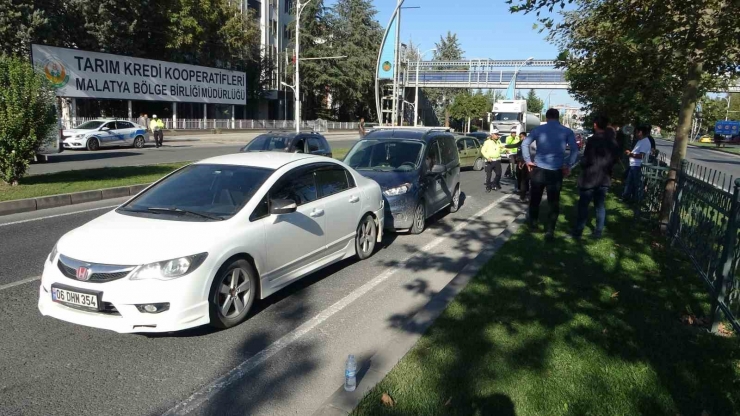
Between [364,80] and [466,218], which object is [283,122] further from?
[466,218]

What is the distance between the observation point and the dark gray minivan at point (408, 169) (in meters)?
8.75

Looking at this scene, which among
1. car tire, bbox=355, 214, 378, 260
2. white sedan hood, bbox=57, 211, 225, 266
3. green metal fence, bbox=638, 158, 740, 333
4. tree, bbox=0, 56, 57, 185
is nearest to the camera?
white sedan hood, bbox=57, 211, 225, 266

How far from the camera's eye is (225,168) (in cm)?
593

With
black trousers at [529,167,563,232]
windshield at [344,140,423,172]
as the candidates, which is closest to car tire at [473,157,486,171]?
windshield at [344,140,423,172]

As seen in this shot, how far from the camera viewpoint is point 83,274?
4.32 meters

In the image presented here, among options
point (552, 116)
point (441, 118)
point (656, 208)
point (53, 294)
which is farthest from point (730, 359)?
point (441, 118)

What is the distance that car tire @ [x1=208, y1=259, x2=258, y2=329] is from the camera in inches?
184

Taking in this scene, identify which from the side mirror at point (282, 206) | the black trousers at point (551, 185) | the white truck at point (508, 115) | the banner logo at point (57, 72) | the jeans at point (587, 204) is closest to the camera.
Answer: the side mirror at point (282, 206)

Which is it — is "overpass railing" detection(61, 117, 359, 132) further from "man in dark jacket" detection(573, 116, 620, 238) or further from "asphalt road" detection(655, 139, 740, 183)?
"asphalt road" detection(655, 139, 740, 183)

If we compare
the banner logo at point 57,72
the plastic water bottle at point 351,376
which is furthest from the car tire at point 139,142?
the plastic water bottle at point 351,376

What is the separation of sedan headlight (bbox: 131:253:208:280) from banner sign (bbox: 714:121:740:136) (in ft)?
256

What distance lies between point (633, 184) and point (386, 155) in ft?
22.5

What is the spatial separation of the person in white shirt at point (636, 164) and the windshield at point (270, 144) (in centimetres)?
865

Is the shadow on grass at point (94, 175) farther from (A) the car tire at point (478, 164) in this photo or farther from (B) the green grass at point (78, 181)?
(A) the car tire at point (478, 164)
